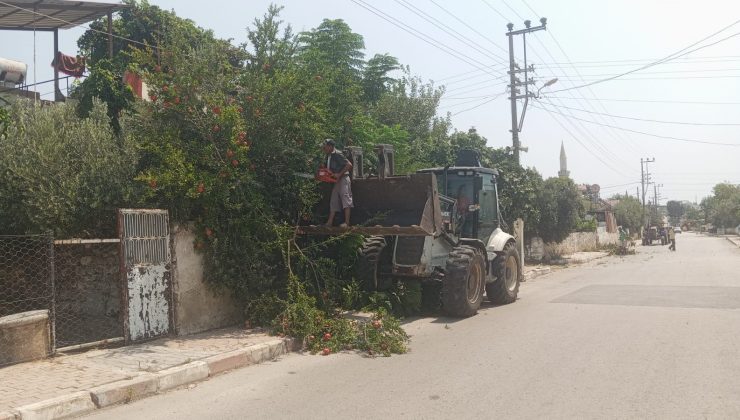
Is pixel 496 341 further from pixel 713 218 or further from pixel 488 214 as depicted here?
pixel 713 218

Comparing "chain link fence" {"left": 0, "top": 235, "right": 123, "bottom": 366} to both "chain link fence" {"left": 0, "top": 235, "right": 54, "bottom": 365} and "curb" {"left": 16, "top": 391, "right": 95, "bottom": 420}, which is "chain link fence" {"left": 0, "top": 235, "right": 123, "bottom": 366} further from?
"curb" {"left": 16, "top": 391, "right": 95, "bottom": 420}

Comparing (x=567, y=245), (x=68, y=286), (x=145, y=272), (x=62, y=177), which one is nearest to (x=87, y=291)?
(x=68, y=286)

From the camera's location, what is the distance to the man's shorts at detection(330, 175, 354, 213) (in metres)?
9.46

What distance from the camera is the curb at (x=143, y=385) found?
5031 mm

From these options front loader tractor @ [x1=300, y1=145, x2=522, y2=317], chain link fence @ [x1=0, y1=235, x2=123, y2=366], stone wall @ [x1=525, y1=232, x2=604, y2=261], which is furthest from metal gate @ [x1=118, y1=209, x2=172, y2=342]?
stone wall @ [x1=525, y1=232, x2=604, y2=261]

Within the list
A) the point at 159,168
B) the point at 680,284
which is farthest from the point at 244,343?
the point at 680,284

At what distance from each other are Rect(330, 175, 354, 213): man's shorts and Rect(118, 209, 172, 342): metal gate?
2.79m

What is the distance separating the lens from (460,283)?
32.4 feet

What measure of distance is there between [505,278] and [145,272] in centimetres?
765

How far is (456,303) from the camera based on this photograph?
9.95 metres

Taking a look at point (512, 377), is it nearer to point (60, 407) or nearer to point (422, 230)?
point (422, 230)

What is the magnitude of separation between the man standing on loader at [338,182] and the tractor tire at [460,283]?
212 centimetres

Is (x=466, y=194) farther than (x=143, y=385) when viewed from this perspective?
Yes

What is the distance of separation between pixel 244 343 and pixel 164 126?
3.65 m
